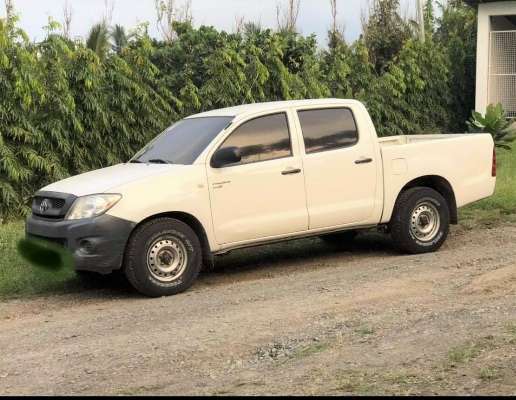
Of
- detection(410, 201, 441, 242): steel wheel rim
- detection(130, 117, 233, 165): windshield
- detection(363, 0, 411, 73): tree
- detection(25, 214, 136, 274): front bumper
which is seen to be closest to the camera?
detection(25, 214, 136, 274): front bumper

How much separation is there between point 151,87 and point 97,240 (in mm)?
6927

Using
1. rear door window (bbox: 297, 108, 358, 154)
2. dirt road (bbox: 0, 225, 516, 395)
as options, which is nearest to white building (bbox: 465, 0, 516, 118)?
dirt road (bbox: 0, 225, 516, 395)

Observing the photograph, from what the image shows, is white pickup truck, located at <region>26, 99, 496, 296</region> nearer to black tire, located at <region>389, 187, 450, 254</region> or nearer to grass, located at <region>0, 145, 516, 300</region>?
black tire, located at <region>389, 187, 450, 254</region>

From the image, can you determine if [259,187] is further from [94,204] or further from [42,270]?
[42,270]

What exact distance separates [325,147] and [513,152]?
1154 cm

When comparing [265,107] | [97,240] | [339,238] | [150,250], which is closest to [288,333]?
[150,250]

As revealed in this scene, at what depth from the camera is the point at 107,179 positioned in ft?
25.1

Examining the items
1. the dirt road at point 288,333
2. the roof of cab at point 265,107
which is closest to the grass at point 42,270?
the dirt road at point 288,333

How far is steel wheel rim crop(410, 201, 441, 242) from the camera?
9055 millimetres

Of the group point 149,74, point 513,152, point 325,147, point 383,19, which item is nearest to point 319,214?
point 325,147

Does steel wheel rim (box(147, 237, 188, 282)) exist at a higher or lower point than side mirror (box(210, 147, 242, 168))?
lower

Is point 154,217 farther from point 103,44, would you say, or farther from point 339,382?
point 103,44

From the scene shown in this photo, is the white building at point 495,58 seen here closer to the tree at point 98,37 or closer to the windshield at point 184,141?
the tree at point 98,37

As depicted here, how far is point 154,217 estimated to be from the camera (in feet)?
24.7
